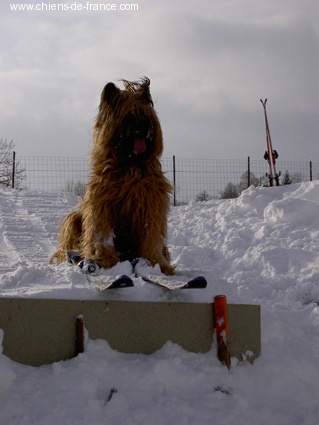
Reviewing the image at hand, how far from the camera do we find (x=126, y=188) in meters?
3.62

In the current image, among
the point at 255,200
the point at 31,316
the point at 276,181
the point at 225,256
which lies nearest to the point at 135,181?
→ the point at 31,316

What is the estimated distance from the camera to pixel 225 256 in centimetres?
597

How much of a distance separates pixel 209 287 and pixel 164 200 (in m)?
0.87

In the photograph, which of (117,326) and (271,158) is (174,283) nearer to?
(117,326)

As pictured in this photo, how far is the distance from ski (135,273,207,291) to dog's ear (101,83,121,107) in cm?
139

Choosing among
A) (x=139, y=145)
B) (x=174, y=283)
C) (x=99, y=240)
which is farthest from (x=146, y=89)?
(x=174, y=283)

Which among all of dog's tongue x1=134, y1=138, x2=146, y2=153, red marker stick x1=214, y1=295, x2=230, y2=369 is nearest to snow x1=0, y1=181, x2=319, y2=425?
red marker stick x1=214, y1=295, x2=230, y2=369

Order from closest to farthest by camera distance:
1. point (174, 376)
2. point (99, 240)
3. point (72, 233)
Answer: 1. point (174, 376)
2. point (99, 240)
3. point (72, 233)

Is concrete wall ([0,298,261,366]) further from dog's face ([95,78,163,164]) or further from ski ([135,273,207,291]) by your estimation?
dog's face ([95,78,163,164])

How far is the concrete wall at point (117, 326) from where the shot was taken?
2523 millimetres

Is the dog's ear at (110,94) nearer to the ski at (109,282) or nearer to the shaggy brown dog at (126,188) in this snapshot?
the shaggy brown dog at (126,188)

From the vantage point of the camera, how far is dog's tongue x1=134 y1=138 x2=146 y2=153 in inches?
144

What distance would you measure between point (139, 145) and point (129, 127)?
16 centimetres

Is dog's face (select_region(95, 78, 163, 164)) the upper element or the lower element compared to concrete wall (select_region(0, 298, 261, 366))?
upper
